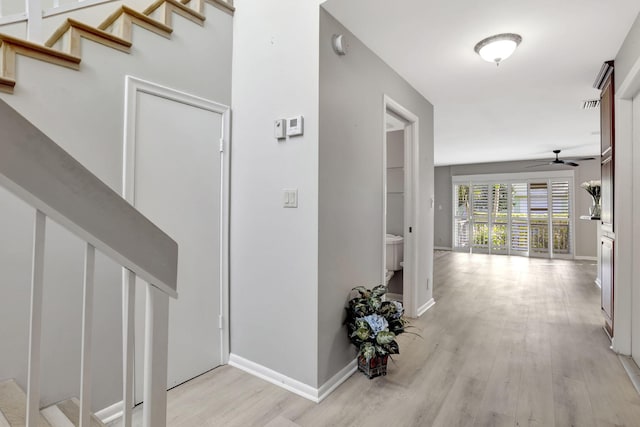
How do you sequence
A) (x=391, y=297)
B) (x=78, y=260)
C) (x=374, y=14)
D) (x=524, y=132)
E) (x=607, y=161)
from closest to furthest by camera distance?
1. (x=78, y=260)
2. (x=374, y=14)
3. (x=607, y=161)
4. (x=391, y=297)
5. (x=524, y=132)

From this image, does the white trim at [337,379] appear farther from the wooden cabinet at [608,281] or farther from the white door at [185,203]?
the wooden cabinet at [608,281]

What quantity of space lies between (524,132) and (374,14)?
4.21 metres

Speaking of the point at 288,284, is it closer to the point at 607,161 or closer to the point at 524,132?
the point at 607,161

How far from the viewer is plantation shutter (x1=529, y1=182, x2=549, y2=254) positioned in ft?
26.0

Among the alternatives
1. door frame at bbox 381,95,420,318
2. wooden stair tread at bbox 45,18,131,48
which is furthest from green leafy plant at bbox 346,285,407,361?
wooden stair tread at bbox 45,18,131,48

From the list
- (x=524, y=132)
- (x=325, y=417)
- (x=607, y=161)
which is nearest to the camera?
(x=325, y=417)

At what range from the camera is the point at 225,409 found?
1.85m

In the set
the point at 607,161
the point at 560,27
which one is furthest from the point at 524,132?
the point at 560,27

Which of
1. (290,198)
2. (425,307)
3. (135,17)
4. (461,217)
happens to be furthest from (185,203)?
(461,217)

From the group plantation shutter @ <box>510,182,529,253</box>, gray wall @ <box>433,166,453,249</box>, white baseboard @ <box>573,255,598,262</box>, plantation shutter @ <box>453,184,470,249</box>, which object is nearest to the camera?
white baseboard @ <box>573,255,598,262</box>

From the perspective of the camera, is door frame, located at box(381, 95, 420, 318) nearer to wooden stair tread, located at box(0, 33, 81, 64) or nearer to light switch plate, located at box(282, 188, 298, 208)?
light switch plate, located at box(282, 188, 298, 208)

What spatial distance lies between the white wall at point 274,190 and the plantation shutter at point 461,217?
7.88 metres

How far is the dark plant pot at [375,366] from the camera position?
85.9 inches

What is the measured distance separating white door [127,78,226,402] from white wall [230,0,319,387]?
149 millimetres
